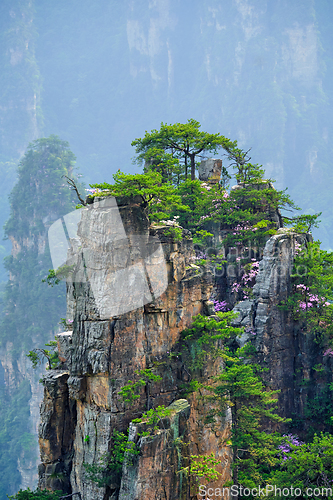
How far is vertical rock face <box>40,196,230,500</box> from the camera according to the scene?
12.4m

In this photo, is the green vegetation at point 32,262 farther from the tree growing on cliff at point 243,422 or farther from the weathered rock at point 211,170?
the tree growing on cliff at point 243,422

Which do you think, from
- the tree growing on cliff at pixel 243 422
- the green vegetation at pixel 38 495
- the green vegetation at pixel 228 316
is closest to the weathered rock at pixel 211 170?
the green vegetation at pixel 228 316

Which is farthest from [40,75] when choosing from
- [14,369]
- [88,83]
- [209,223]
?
[209,223]

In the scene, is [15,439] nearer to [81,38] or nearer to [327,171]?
[327,171]

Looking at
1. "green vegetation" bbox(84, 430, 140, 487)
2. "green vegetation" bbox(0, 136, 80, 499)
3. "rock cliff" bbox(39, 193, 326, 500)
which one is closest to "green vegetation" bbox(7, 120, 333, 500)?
"green vegetation" bbox(84, 430, 140, 487)

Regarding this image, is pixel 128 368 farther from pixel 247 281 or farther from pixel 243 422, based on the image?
pixel 247 281

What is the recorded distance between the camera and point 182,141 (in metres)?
21.8

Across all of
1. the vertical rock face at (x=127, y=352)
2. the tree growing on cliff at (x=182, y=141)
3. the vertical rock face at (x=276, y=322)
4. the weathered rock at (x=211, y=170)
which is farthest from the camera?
the weathered rock at (x=211, y=170)

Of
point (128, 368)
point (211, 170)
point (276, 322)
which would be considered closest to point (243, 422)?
point (276, 322)

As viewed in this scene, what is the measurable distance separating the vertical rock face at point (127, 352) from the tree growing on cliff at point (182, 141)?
8.54m

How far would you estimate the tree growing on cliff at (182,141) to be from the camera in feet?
69.7

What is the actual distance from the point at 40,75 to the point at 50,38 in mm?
10456

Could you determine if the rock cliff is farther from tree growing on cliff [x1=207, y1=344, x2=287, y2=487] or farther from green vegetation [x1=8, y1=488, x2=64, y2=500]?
green vegetation [x1=8, y1=488, x2=64, y2=500]

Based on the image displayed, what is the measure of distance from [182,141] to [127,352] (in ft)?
39.8
